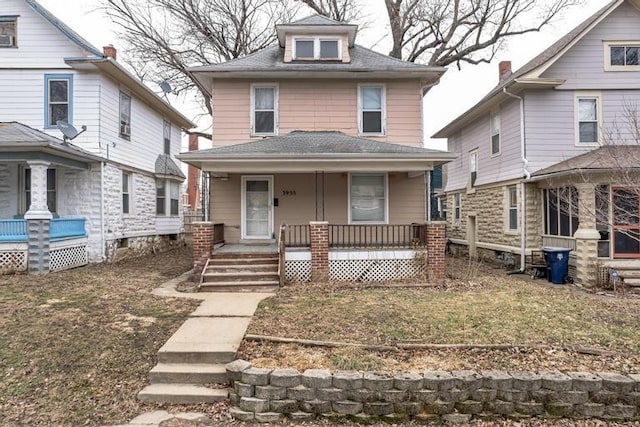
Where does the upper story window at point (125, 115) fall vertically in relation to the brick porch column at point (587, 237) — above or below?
above

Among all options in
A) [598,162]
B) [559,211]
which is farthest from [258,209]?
[598,162]

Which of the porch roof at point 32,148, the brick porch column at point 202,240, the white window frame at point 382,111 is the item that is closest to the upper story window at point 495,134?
the white window frame at point 382,111

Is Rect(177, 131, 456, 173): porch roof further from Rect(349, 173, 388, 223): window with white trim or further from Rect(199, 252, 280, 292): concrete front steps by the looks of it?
Rect(199, 252, 280, 292): concrete front steps

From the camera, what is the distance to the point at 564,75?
39.8ft

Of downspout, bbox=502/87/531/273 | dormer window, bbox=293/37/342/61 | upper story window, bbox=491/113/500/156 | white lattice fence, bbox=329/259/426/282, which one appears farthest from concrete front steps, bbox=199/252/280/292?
upper story window, bbox=491/113/500/156

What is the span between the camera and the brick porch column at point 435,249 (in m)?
9.76

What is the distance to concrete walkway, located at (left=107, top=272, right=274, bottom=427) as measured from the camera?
173 inches

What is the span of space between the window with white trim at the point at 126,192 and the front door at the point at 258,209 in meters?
5.39

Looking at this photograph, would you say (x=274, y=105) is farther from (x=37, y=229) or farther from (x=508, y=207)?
(x=508, y=207)

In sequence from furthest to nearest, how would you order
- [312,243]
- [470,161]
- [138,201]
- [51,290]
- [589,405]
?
[470,161]
[138,201]
[312,243]
[51,290]
[589,405]

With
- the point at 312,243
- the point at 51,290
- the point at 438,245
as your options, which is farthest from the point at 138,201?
the point at 438,245

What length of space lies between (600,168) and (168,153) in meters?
16.8

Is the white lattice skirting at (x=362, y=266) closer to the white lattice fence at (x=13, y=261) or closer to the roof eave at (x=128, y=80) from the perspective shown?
the white lattice fence at (x=13, y=261)

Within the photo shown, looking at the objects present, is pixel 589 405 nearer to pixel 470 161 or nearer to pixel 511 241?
pixel 511 241
